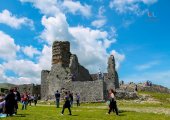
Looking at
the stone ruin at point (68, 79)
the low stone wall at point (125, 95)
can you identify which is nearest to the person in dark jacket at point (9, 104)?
the stone ruin at point (68, 79)

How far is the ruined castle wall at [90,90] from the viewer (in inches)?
2287

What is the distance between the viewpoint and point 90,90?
194ft

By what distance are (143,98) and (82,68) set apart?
1528cm

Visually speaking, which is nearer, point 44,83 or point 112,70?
point 44,83

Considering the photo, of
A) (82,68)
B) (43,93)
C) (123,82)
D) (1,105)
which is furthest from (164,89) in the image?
(1,105)

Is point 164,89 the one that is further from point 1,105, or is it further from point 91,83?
point 1,105

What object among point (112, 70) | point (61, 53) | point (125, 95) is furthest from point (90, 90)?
point (112, 70)

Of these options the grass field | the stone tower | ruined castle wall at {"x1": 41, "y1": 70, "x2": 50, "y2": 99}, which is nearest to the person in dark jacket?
the grass field

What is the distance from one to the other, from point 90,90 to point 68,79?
605 centimetres

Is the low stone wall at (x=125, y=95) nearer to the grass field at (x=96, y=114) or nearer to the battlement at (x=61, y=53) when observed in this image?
the battlement at (x=61, y=53)

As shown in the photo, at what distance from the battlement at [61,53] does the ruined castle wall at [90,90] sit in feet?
24.8

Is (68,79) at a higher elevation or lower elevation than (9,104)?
higher

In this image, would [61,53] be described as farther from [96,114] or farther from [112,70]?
[96,114]

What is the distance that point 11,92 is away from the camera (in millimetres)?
28516
